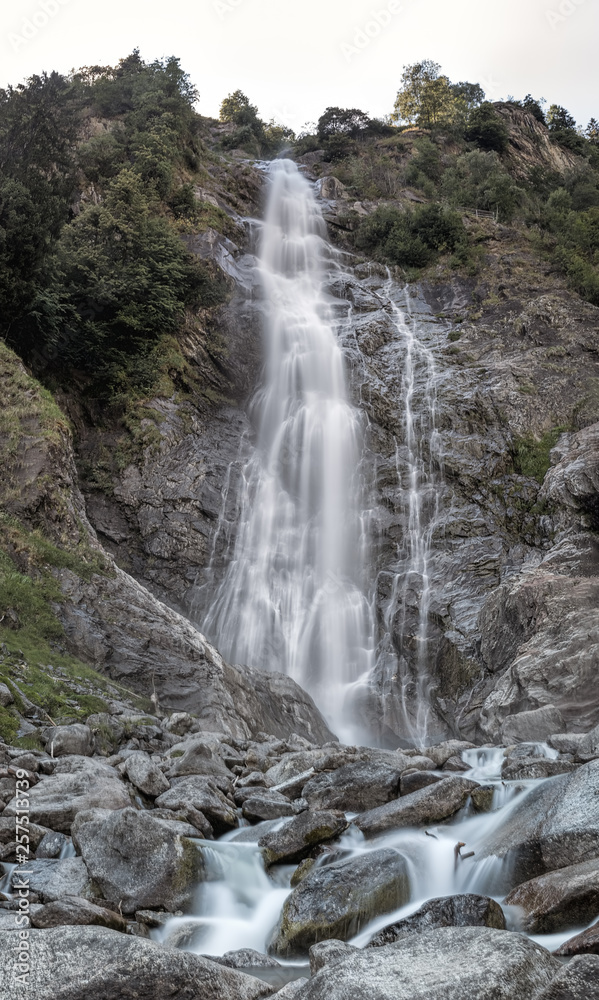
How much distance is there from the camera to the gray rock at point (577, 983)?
10.4 ft

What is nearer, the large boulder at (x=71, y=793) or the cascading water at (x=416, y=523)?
the large boulder at (x=71, y=793)

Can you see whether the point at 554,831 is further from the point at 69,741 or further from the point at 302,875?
the point at 69,741

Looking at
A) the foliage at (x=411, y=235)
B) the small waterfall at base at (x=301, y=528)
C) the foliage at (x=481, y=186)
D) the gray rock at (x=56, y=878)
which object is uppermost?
the foliage at (x=481, y=186)

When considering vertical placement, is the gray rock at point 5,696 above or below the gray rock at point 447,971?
above

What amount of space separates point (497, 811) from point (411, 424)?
60.8 ft

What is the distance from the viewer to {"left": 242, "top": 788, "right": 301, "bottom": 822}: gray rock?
24.9ft

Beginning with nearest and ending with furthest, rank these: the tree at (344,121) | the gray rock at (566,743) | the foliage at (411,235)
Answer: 1. the gray rock at (566,743)
2. the foliage at (411,235)
3. the tree at (344,121)

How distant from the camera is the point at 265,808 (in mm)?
7617

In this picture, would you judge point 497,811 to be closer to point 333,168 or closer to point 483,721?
point 483,721

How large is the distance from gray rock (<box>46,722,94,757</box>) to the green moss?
55.2 ft

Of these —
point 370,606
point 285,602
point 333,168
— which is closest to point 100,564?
point 285,602

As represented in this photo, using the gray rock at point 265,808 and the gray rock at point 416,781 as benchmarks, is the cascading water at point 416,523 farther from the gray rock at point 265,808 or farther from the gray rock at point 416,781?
the gray rock at point 265,808

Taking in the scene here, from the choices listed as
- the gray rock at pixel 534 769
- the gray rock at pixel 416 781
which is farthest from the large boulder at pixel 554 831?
the gray rock at pixel 416 781

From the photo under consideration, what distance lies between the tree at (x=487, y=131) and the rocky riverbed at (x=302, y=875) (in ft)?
156
